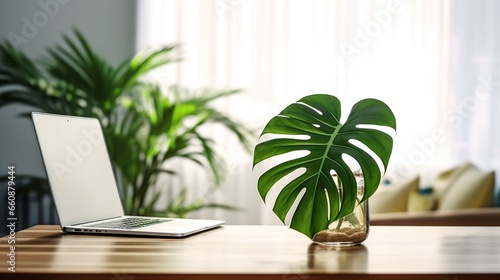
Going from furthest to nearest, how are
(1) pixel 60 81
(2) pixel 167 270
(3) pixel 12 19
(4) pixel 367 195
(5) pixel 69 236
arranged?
(3) pixel 12 19, (1) pixel 60 81, (5) pixel 69 236, (4) pixel 367 195, (2) pixel 167 270

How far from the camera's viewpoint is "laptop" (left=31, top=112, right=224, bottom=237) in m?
1.25

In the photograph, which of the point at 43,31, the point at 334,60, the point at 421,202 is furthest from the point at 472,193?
the point at 43,31

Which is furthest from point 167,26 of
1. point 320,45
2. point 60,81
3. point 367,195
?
point 367,195

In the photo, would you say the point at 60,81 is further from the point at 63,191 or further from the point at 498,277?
the point at 498,277

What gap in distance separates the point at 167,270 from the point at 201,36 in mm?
3422

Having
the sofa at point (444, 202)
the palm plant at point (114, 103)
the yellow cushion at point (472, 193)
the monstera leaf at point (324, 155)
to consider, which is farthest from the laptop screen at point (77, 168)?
the yellow cushion at point (472, 193)

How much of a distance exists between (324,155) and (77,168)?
1.84 feet

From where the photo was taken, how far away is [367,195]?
1.06 meters

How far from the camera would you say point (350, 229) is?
1114 mm

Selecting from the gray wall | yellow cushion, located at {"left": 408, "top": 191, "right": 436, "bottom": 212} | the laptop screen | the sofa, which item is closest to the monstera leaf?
the laptop screen

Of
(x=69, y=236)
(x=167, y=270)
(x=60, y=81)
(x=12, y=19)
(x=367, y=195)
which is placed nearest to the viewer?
(x=167, y=270)

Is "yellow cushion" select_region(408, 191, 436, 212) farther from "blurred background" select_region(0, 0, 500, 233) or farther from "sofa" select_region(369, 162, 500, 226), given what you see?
"blurred background" select_region(0, 0, 500, 233)

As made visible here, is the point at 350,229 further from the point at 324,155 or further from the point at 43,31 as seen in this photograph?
the point at 43,31

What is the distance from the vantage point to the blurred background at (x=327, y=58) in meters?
4.09
